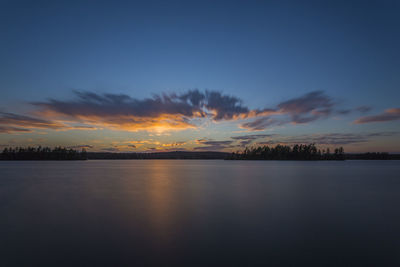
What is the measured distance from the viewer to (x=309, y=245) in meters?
8.40

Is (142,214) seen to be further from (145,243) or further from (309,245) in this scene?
(309,245)

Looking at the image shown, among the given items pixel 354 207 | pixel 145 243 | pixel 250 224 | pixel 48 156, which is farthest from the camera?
pixel 48 156

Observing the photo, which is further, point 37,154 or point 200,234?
point 37,154

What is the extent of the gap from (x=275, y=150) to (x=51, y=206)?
7650 inches

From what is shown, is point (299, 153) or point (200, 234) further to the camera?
point (299, 153)

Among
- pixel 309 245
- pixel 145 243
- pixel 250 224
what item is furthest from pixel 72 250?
pixel 309 245

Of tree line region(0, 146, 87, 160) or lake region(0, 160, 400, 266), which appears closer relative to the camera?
lake region(0, 160, 400, 266)

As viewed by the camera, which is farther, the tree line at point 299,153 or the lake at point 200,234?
the tree line at point 299,153

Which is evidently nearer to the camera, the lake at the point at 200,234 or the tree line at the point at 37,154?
the lake at the point at 200,234

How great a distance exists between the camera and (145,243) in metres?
8.73

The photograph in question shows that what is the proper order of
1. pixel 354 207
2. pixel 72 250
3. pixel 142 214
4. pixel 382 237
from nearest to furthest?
pixel 72 250
pixel 382 237
pixel 142 214
pixel 354 207

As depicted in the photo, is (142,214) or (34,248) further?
(142,214)

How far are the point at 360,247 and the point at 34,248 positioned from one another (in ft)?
39.2

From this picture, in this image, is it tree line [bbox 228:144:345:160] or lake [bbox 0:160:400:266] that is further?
tree line [bbox 228:144:345:160]
